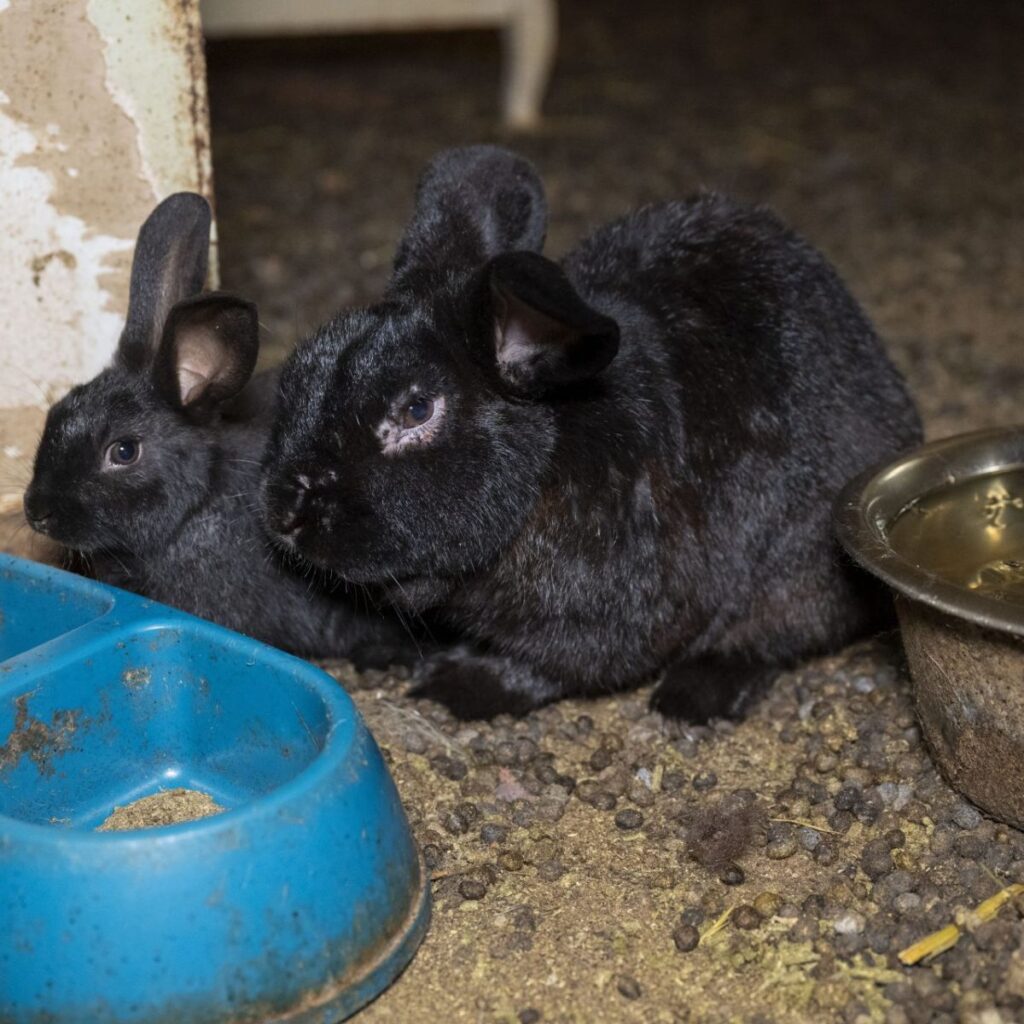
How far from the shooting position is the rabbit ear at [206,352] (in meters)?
3.70

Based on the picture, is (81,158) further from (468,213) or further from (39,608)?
(39,608)

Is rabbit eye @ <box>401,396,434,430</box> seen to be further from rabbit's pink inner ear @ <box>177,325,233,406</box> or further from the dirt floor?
the dirt floor

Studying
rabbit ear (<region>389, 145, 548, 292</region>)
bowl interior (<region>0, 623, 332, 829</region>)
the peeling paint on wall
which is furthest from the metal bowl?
the peeling paint on wall

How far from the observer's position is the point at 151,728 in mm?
3562

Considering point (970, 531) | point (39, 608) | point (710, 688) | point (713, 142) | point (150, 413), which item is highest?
point (150, 413)

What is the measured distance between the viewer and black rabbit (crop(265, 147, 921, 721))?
11.5 ft

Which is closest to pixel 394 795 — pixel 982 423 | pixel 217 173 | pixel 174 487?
pixel 174 487

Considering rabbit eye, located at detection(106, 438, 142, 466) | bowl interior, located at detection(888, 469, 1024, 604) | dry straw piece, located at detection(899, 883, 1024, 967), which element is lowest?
dry straw piece, located at detection(899, 883, 1024, 967)

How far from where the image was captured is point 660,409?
3840mm

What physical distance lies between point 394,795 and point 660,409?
1.25 meters

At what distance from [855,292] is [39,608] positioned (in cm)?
440

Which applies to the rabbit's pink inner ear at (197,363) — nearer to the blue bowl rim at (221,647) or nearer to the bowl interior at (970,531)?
the blue bowl rim at (221,647)

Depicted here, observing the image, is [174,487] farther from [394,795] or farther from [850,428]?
[850,428]

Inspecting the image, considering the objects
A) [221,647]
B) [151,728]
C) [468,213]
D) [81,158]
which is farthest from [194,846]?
[81,158]
